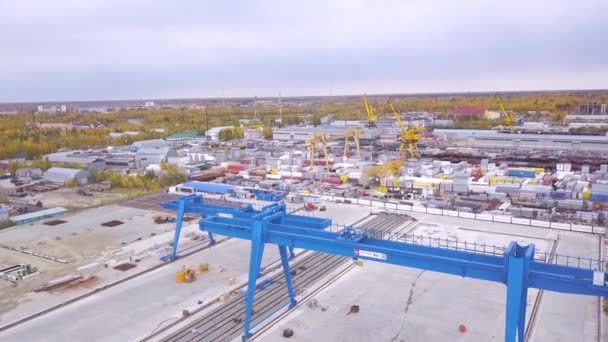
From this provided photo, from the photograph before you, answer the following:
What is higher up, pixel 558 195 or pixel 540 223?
pixel 558 195

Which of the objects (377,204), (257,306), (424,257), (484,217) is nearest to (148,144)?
(377,204)

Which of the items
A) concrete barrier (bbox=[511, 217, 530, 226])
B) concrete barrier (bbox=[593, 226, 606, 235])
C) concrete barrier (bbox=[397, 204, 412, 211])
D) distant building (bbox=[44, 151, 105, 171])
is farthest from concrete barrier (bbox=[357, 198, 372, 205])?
distant building (bbox=[44, 151, 105, 171])

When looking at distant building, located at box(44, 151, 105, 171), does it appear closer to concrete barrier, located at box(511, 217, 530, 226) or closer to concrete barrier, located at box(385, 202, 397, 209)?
concrete barrier, located at box(385, 202, 397, 209)

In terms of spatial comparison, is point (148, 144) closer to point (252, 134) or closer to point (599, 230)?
point (252, 134)

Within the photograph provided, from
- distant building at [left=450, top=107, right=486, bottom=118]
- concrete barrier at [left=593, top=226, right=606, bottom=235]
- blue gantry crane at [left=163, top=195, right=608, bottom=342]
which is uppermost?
distant building at [left=450, top=107, right=486, bottom=118]

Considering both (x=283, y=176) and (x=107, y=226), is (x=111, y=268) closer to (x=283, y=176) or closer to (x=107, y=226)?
(x=107, y=226)

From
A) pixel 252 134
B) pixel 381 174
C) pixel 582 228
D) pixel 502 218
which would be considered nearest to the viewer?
pixel 582 228
